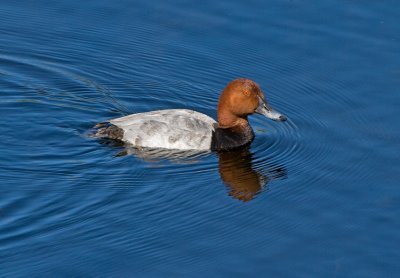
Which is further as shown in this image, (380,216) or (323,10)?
(323,10)

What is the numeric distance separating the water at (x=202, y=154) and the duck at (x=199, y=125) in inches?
9.2

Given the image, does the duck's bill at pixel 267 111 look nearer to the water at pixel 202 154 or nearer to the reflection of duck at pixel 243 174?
the water at pixel 202 154

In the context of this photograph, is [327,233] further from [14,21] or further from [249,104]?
[14,21]

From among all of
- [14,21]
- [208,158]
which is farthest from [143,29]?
[208,158]

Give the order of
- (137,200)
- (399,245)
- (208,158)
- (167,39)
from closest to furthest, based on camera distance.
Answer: (399,245), (137,200), (208,158), (167,39)

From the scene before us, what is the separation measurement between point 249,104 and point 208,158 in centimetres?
97

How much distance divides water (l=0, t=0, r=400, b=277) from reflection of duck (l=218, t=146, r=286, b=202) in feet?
0.09

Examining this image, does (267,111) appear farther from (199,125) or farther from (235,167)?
(235,167)

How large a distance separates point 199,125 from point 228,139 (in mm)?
394

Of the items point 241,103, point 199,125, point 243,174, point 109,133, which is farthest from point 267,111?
point 109,133

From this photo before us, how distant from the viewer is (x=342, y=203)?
10.8m

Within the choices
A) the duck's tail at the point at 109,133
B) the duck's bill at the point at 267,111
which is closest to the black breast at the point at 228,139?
the duck's bill at the point at 267,111

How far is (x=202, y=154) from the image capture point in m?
12.3

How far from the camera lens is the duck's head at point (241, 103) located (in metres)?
12.6
